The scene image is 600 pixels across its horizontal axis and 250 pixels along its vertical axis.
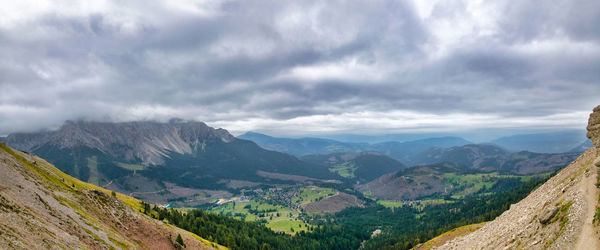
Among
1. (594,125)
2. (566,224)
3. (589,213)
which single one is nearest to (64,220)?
(566,224)

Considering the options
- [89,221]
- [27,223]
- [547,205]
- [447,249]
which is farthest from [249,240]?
[547,205]

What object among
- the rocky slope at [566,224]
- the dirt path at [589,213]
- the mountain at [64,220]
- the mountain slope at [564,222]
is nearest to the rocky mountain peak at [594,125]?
the rocky slope at [566,224]

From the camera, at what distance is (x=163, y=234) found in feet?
297

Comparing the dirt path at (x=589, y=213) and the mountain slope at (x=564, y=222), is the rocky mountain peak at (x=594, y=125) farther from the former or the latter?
the dirt path at (x=589, y=213)

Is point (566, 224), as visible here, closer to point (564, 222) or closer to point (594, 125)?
point (564, 222)

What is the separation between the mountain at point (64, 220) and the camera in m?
46.9

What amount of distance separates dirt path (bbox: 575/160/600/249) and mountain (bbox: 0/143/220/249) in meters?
72.4

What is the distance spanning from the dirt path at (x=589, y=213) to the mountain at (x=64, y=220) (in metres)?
72.4

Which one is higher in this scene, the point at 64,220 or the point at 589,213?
the point at 589,213

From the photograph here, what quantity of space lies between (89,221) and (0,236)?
103ft

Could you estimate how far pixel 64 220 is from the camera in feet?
201

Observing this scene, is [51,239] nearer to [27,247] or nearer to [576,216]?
[27,247]

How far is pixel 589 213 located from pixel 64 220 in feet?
301

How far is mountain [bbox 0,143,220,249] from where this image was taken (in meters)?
46.9
